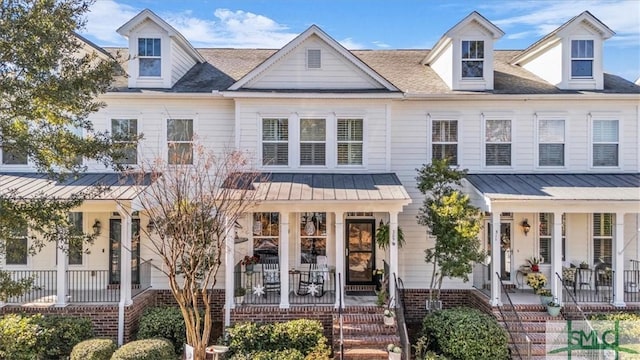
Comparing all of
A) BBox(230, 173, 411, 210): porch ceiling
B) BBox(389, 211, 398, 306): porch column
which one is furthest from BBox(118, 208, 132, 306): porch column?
BBox(389, 211, 398, 306): porch column

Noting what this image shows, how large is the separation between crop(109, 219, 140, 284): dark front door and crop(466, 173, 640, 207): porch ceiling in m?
11.5

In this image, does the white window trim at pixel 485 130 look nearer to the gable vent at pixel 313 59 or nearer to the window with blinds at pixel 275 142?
the gable vent at pixel 313 59

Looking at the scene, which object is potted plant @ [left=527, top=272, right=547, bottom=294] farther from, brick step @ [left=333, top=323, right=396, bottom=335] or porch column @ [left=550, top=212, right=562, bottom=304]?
brick step @ [left=333, top=323, right=396, bottom=335]

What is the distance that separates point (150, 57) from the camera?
14125 mm

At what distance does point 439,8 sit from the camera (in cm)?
1603

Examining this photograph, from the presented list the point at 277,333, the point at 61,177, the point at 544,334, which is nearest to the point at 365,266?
the point at 277,333

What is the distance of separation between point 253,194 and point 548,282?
35.0 ft

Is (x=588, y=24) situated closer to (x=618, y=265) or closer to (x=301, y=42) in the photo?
(x=618, y=265)

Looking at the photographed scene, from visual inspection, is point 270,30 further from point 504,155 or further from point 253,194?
point 504,155

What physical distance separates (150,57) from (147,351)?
9.66m

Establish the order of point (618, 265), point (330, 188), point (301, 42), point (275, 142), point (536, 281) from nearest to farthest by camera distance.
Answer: point (618, 265), point (330, 188), point (536, 281), point (301, 42), point (275, 142)

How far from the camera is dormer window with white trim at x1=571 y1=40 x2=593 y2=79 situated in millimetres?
14255

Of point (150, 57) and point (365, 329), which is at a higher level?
point (150, 57)

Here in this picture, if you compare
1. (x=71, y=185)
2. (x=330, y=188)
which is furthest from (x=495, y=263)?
(x=71, y=185)
